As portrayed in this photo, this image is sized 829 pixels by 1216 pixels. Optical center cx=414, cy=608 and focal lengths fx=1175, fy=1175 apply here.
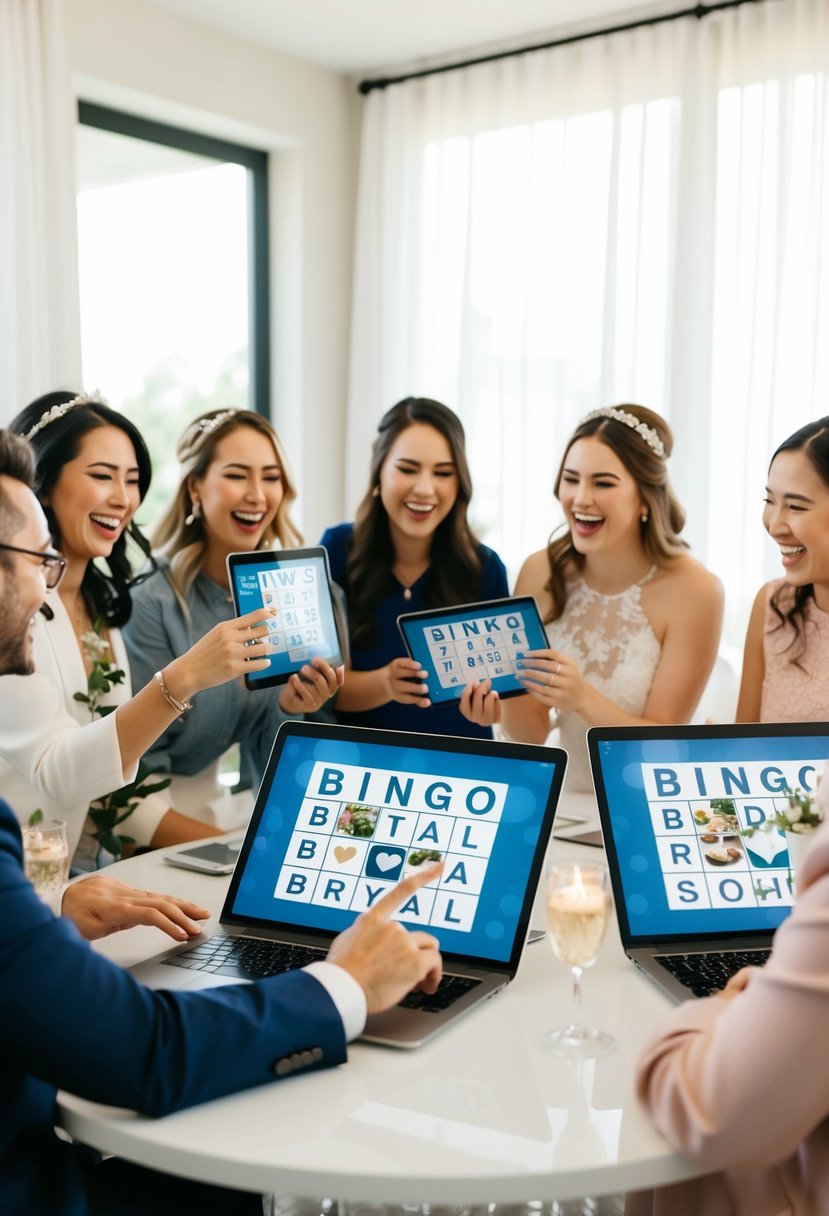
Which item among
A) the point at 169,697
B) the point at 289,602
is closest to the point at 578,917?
the point at 169,697

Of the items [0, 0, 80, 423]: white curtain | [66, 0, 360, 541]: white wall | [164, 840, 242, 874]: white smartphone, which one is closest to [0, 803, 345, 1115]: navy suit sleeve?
[164, 840, 242, 874]: white smartphone

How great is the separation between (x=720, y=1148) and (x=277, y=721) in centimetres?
187

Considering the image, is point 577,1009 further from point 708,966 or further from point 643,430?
point 643,430

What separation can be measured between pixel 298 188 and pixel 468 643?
3302 mm

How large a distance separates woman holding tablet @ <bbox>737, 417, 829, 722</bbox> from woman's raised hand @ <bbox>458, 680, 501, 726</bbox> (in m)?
0.62

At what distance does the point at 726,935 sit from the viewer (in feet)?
5.22

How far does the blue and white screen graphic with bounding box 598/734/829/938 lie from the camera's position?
5.24 feet

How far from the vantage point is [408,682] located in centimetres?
265

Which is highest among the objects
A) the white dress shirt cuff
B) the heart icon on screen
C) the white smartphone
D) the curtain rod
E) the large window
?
the curtain rod

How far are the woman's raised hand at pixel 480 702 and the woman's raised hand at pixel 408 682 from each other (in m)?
0.09

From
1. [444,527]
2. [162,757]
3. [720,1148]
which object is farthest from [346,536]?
[720,1148]

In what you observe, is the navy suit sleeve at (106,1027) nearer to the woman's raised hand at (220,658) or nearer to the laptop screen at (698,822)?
the laptop screen at (698,822)

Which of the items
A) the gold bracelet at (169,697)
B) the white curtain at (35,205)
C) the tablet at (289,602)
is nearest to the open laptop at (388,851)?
the gold bracelet at (169,697)

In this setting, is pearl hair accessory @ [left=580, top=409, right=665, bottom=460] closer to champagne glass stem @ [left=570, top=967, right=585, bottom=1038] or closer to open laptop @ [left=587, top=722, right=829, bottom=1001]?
open laptop @ [left=587, top=722, right=829, bottom=1001]
